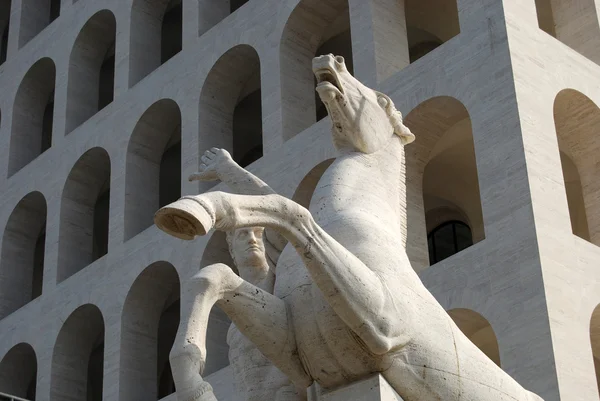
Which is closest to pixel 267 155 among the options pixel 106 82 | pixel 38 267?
pixel 106 82

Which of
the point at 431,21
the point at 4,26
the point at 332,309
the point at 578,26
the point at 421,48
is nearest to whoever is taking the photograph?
the point at 332,309

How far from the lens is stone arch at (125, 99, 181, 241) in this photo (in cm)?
2934

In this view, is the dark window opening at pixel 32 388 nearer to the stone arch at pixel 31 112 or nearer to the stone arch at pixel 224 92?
the stone arch at pixel 31 112

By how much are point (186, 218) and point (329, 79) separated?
2568 millimetres

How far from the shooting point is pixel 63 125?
32.9 m

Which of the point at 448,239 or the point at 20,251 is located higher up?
the point at 20,251

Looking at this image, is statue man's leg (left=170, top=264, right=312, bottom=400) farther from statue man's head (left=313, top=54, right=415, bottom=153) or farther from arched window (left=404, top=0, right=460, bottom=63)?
arched window (left=404, top=0, right=460, bottom=63)

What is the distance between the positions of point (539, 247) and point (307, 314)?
35.1 feet

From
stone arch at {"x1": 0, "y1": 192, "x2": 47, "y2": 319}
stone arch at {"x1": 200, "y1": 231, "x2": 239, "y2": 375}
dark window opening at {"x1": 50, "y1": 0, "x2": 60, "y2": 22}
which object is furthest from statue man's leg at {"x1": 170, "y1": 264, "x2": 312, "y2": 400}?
dark window opening at {"x1": 50, "y1": 0, "x2": 60, "y2": 22}

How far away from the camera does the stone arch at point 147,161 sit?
96.3 feet

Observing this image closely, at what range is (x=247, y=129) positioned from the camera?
31906 millimetres

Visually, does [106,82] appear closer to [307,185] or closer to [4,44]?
[4,44]

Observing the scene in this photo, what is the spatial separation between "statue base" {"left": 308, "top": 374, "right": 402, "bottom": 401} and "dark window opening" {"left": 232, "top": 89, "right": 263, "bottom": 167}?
2307cm

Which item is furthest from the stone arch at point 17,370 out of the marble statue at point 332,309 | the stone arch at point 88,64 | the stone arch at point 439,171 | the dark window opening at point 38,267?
the marble statue at point 332,309
